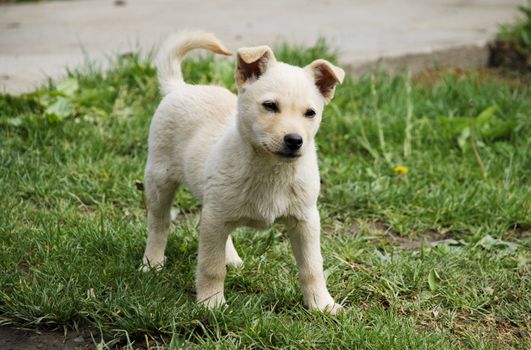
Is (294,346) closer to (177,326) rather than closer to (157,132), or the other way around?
(177,326)

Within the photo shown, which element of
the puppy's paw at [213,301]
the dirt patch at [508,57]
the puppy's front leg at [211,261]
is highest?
the puppy's front leg at [211,261]

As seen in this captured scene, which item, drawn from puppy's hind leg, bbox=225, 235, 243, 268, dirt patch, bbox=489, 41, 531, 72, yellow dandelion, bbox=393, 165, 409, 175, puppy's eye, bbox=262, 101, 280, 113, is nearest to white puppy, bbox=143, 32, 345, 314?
puppy's eye, bbox=262, 101, 280, 113

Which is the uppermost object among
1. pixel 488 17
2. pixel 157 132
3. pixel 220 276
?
pixel 157 132

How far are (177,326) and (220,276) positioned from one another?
0.33 metres

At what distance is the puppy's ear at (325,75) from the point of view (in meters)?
3.58

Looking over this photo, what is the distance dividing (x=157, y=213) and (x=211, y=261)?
1.99ft

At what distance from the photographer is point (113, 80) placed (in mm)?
6297

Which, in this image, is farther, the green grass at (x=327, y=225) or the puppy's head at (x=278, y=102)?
the green grass at (x=327, y=225)

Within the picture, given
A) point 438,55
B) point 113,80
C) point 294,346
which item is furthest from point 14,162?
point 438,55

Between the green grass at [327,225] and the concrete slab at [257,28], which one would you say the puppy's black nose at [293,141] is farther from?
the concrete slab at [257,28]

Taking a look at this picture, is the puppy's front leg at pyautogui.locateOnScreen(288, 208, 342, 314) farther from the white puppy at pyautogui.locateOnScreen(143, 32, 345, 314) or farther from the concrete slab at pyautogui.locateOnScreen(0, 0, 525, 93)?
the concrete slab at pyautogui.locateOnScreen(0, 0, 525, 93)

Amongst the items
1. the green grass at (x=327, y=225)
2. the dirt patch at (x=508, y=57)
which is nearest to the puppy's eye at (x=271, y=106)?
the green grass at (x=327, y=225)

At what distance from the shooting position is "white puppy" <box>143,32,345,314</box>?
134 inches

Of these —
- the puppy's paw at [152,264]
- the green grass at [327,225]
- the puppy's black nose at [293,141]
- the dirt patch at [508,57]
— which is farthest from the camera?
the dirt patch at [508,57]
